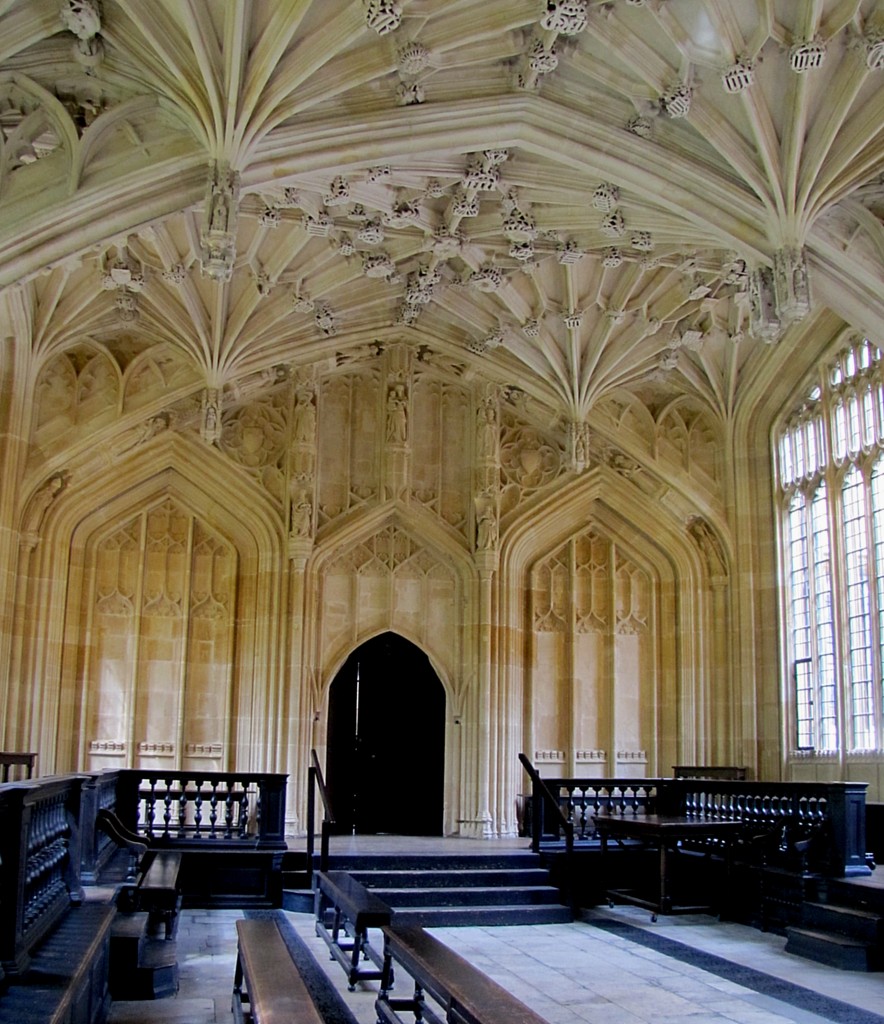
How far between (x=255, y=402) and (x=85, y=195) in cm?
565

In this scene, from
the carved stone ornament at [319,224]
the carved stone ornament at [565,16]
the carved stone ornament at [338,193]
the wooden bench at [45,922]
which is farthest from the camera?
the carved stone ornament at [319,224]

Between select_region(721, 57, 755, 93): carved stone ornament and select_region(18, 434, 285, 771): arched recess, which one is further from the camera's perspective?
select_region(18, 434, 285, 771): arched recess

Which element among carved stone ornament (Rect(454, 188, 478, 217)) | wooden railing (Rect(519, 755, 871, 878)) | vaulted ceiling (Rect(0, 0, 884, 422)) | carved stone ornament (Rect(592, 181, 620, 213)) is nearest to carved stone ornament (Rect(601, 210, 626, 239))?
vaulted ceiling (Rect(0, 0, 884, 422))

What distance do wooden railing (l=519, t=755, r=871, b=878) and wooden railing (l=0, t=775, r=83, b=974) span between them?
6029mm

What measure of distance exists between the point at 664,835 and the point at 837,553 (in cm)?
519

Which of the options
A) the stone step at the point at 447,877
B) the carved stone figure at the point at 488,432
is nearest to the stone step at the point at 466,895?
the stone step at the point at 447,877

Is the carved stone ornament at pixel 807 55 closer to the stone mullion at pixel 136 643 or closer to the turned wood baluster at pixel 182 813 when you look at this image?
the turned wood baluster at pixel 182 813

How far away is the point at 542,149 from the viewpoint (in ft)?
36.3

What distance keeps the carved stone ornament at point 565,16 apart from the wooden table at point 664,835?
6756mm

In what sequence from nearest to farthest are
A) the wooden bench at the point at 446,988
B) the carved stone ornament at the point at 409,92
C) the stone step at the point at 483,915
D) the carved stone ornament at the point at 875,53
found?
the wooden bench at the point at 446,988
the carved stone ornament at the point at 875,53
the carved stone ornament at the point at 409,92
the stone step at the point at 483,915

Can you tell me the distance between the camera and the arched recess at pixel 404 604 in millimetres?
15312

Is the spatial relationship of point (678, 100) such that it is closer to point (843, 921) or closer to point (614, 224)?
point (614, 224)

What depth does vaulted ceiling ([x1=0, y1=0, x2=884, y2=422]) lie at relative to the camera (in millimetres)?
9547

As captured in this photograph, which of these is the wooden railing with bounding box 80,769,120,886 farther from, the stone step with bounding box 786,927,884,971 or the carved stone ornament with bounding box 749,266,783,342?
the carved stone ornament with bounding box 749,266,783,342
